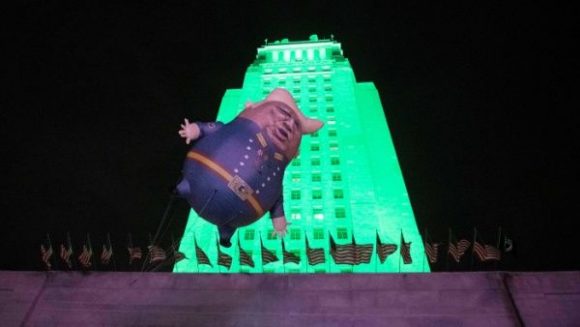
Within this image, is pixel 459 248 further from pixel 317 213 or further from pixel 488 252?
pixel 317 213

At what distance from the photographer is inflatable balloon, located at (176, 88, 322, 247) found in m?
8.89

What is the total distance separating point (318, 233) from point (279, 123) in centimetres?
2146

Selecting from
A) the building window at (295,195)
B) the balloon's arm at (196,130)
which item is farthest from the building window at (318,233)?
the balloon's arm at (196,130)

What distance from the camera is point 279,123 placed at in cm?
1011

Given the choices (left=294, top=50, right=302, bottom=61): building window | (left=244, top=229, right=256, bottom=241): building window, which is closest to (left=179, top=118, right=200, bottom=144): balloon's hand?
(left=244, top=229, right=256, bottom=241): building window

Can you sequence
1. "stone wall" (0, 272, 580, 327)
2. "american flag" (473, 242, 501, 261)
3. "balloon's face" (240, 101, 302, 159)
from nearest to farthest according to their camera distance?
1. "balloon's face" (240, 101, 302, 159)
2. "stone wall" (0, 272, 580, 327)
3. "american flag" (473, 242, 501, 261)

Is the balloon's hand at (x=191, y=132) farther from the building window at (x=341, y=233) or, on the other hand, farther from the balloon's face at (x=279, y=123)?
the building window at (x=341, y=233)

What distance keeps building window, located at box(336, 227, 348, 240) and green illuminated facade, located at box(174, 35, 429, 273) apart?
0.23 ft

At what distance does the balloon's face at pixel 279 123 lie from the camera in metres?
10.0

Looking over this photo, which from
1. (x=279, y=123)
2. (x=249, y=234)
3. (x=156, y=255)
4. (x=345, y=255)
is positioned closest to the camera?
(x=279, y=123)

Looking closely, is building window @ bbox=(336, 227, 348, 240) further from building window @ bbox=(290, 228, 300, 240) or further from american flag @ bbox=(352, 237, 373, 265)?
american flag @ bbox=(352, 237, 373, 265)

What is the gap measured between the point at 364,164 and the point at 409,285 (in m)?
22.0

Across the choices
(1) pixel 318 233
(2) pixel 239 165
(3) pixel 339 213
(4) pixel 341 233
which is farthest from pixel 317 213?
(2) pixel 239 165

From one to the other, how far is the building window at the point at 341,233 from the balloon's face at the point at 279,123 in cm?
2042
